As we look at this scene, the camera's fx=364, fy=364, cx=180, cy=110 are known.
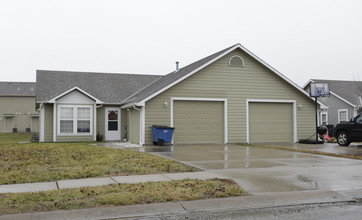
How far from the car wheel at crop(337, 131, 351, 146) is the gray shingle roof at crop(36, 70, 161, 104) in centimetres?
1408

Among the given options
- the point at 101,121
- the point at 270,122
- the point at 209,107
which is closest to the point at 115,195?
the point at 209,107

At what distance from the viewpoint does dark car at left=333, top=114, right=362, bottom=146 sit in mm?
17969

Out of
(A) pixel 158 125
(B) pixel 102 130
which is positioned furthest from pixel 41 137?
(A) pixel 158 125

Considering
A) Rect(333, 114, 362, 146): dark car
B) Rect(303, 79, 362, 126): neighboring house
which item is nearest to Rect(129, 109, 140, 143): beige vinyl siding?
Rect(333, 114, 362, 146): dark car

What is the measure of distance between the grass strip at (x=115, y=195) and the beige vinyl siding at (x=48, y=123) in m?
17.0

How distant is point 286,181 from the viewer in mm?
8641

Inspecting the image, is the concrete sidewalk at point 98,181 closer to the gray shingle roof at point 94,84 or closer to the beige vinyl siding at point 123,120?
the beige vinyl siding at point 123,120

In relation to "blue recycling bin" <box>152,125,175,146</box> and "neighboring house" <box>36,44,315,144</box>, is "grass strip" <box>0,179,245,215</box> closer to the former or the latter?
"blue recycling bin" <box>152,125,175,146</box>

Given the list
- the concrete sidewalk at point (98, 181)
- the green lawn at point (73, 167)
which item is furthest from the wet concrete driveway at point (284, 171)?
the green lawn at point (73, 167)

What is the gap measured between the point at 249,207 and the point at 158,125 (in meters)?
13.0

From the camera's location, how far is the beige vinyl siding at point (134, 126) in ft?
67.4

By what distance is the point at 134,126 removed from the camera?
21609 mm

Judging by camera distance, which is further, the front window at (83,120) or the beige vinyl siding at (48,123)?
the front window at (83,120)

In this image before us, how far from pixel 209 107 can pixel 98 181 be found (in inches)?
505
